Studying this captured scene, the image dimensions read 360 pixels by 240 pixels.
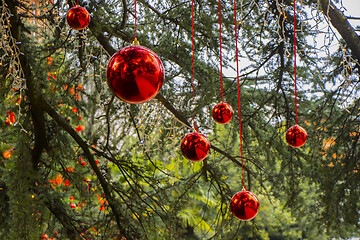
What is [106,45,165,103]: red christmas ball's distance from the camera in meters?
1.07

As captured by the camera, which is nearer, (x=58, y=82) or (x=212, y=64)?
(x=58, y=82)

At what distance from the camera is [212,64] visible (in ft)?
11.1

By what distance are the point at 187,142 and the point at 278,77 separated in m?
2.05

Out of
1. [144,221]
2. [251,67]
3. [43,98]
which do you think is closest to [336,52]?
[251,67]

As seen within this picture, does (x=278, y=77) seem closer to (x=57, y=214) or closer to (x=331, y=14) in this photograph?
(x=331, y=14)

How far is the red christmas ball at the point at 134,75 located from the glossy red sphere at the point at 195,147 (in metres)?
0.69

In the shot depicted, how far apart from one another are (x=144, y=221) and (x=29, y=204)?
3.36 ft

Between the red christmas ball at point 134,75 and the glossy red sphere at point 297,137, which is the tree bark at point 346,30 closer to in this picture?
the glossy red sphere at point 297,137

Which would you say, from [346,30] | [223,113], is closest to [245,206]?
[223,113]

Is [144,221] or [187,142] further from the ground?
[144,221]

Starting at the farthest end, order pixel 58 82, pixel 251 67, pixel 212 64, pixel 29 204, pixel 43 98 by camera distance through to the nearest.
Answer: pixel 251 67
pixel 212 64
pixel 58 82
pixel 43 98
pixel 29 204

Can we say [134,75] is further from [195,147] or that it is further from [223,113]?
[223,113]

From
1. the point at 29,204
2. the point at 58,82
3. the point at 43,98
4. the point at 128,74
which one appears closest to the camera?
the point at 128,74

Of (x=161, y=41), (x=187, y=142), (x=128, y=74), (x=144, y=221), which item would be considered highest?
(x=161, y=41)
